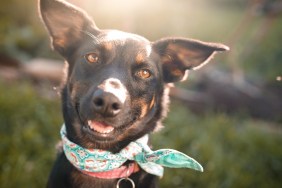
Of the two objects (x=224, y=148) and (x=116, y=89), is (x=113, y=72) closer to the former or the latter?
(x=116, y=89)

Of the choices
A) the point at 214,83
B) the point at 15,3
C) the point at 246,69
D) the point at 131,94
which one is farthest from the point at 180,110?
the point at 15,3

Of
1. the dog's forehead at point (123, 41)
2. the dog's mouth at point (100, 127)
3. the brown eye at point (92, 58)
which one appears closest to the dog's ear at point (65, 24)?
the dog's forehead at point (123, 41)

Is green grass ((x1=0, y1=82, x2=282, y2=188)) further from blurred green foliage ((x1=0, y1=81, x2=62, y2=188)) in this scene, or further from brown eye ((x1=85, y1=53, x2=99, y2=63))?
brown eye ((x1=85, y1=53, x2=99, y2=63))

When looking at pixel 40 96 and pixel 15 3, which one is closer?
pixel 40 96

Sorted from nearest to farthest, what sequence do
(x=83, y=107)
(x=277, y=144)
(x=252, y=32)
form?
1. (x=83, y=107)
2. (x=277, y=144)
3. (x=252, y=32)

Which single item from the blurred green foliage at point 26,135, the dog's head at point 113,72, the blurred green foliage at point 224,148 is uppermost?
the dog's head at point 113,72

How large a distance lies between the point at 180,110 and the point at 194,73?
7.03 feet

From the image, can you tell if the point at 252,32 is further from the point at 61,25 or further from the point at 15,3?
the point at 61,25

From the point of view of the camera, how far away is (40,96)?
259 inches

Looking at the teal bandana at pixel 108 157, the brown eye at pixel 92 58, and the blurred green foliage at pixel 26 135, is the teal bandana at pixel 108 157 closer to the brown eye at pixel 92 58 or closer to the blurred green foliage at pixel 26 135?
the brown eye at pixel 92 58

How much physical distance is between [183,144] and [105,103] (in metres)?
3.23

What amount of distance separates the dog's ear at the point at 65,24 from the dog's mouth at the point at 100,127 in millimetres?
844

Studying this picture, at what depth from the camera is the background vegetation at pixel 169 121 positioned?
4.96 m

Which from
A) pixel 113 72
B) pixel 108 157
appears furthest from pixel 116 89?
pixel 108 157
